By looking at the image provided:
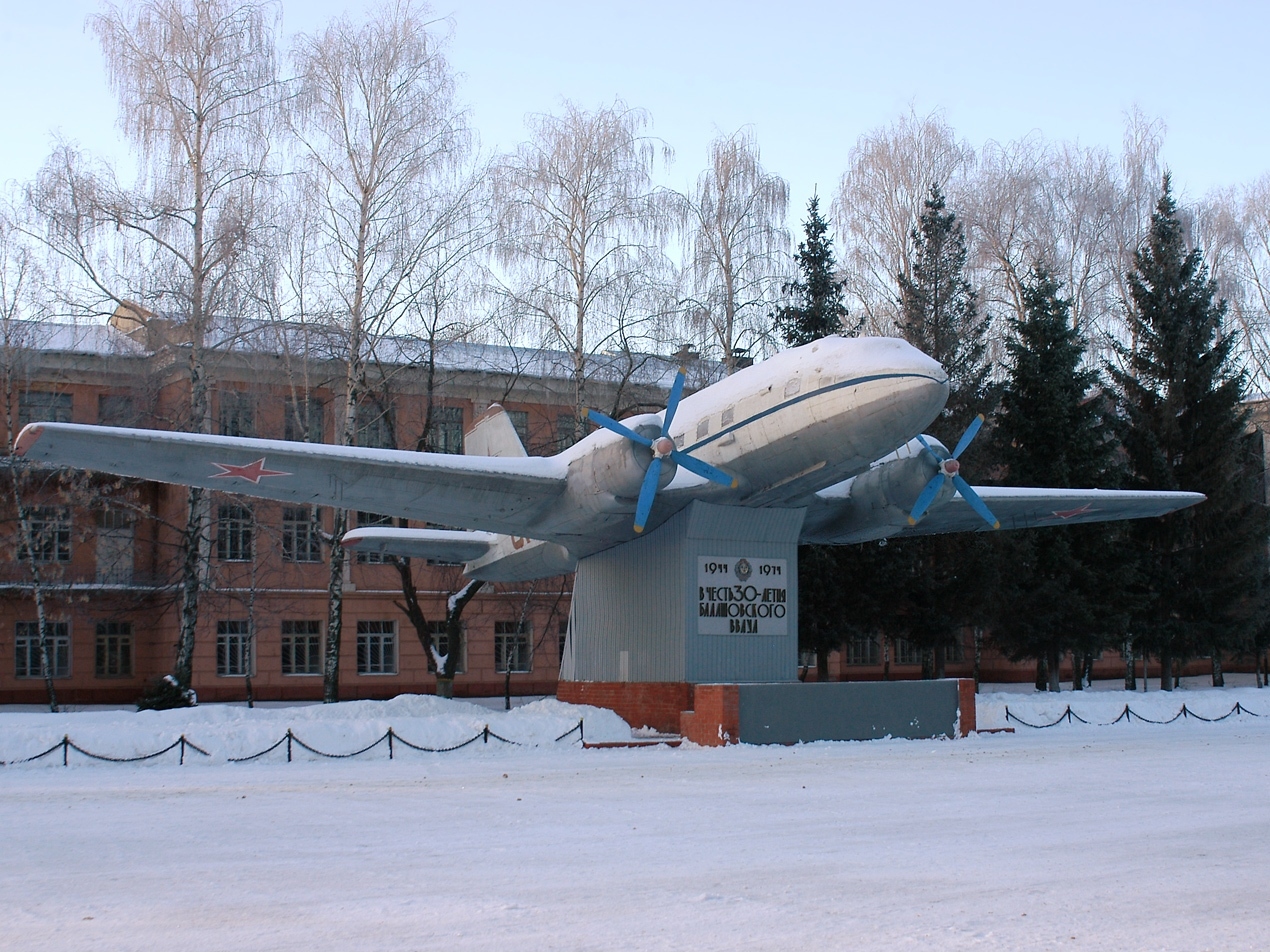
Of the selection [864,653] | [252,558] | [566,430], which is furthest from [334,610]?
[864,653]

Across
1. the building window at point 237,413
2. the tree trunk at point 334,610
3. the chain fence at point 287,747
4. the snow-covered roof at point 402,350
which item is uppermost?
the snow-covered roof at point 402,350

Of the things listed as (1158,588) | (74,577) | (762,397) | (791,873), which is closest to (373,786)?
(791,873)

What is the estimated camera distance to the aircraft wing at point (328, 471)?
1966cm

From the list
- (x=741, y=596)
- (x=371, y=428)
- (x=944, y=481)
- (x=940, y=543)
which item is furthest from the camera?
(x=371, y=428)

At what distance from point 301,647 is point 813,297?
22570mm

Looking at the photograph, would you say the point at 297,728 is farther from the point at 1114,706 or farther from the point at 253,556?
the point at 1114,706

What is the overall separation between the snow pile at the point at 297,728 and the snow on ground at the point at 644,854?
119 cm

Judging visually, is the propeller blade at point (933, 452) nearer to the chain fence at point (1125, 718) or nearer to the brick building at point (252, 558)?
the chain fence at point (1125, 718)

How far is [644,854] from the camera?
10.7 meters

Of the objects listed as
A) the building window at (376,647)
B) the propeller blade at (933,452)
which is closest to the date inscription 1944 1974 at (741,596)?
the propeller blade at (933,452)

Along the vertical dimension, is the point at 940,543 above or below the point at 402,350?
below

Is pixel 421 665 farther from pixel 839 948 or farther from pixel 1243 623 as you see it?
pixel 839 948

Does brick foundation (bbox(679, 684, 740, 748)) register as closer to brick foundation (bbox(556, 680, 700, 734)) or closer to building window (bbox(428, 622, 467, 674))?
brick foundation (bbox(556, 680, 700, 734))

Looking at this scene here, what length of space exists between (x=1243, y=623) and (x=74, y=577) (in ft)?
130
